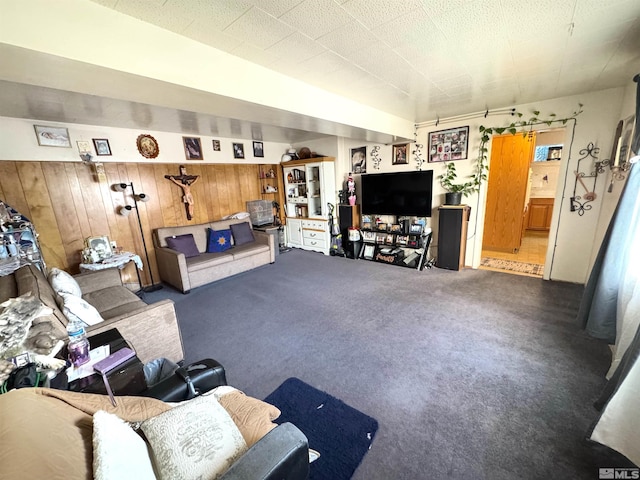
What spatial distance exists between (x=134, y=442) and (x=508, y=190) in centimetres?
577

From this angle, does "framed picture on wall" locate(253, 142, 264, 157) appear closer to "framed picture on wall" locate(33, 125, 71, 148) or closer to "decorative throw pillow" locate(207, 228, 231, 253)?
"decorative throw pillow" locate(207, 228, 231, 253)

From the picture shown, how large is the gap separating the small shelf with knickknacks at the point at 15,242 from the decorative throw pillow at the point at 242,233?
7.63 ft

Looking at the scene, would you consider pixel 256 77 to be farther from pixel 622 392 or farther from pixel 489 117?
pixel 489 117

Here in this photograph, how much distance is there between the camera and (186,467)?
79 centimetres

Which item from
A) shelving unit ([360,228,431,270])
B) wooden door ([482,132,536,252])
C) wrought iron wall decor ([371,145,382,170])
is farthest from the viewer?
wrought iron wall decor ([371,145,382,170])

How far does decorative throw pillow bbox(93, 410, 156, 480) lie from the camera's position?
651mm

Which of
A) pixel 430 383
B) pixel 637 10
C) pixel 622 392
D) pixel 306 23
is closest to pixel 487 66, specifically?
pixel 637 10

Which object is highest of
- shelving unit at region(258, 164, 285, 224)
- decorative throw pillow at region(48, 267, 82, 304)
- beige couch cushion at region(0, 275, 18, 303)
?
shelving unit at region(258, 164, 285, 224)

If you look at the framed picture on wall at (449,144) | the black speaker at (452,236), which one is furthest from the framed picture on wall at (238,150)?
the black speaker at (452,236)

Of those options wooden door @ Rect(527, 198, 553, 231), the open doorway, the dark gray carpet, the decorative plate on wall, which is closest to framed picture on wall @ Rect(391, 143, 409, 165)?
the open doorway

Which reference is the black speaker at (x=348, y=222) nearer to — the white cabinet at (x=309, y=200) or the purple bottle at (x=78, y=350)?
the white cabinet at (x=309, y=200)

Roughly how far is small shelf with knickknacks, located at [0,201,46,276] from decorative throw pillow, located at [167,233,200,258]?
133 cm

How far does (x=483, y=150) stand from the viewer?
142 inches

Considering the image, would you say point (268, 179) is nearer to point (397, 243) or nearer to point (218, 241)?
point (218, 241)
